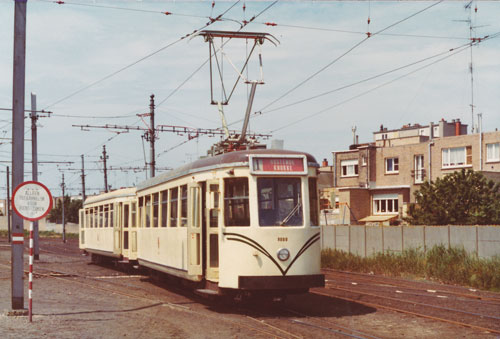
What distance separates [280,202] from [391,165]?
47656mm

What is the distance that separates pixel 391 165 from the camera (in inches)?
2336

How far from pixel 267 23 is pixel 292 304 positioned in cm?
816

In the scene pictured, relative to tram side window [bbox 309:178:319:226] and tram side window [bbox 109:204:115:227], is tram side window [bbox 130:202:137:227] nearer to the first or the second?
tram side window [bbox 109:204:115:227]

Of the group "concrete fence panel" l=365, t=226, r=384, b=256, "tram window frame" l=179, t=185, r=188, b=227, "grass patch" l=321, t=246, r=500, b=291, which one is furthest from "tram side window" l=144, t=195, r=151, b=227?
"concrete fence panel" l=365, t=226, r=384, b=256

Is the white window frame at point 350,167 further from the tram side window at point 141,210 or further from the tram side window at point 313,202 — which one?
the tram side window at point 313,202

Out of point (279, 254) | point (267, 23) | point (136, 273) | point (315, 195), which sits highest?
point (267, 23)

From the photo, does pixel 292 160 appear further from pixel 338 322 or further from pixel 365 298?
pixel 365 298

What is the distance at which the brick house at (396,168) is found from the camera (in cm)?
5291

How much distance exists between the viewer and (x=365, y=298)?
16266 mm

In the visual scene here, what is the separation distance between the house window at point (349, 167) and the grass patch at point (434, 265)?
111 ft

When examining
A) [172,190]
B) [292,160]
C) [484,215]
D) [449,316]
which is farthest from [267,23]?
[484,215]

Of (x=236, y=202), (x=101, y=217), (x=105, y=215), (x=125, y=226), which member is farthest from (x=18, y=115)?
(x=101, y=217)

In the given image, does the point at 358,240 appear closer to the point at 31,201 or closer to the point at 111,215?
the point at 111,215

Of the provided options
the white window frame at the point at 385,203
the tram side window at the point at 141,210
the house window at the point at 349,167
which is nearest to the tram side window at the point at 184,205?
the tram side window at the point at 141,210
